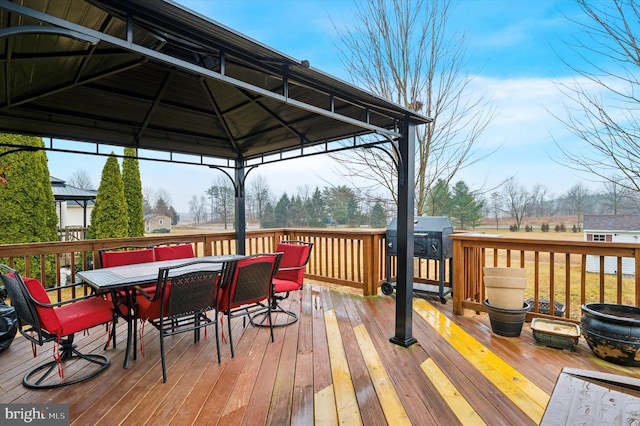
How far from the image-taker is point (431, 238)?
4418 millimetres

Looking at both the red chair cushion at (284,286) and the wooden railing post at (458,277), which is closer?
the red chair cushion at (284,286)

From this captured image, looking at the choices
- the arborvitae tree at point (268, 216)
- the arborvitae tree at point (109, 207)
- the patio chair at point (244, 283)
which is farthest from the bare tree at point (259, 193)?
the patio chair at point (244, 283)

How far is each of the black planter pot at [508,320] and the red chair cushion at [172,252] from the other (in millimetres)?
3793

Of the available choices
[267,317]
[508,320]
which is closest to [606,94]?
[508,320]

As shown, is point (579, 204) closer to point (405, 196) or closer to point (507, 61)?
point (507, 61)

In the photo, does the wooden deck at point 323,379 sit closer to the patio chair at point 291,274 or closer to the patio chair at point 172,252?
the patio chair at point 291,274

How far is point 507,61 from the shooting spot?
6.56 metres

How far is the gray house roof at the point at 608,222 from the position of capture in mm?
5676

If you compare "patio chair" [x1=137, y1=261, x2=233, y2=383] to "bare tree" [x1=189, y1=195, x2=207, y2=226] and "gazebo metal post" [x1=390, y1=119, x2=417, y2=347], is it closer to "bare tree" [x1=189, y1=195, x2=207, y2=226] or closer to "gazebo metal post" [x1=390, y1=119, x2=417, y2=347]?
"gazebo metal post" [x1=390, y1=119, x2=417, y2=347]

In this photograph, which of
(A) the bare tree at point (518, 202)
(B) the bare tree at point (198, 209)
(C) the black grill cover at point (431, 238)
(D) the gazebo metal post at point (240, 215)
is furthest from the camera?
(B) the bare tree at point (198, 209)

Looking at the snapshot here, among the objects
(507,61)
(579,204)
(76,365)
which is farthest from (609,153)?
(76,365)

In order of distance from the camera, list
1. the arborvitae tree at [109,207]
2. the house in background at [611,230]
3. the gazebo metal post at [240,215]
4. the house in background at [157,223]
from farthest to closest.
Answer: the house in background at [157,223] → the arborvitae tree at [109,207] → the house in background at [611,230] → the gazebo metal post at [240,215]

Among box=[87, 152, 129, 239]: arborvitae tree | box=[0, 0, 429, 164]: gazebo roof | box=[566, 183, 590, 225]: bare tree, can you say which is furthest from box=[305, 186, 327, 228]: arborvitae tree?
box=[566, 183, 590, 225]: bare tree

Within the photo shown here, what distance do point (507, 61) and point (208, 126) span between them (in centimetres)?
638
